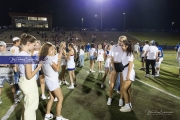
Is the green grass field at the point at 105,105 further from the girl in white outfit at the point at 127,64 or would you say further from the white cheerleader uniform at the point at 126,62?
the white cheerleader uniform at the point at 126,62

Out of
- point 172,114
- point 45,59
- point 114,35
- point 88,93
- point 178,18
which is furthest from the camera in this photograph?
point 178,18

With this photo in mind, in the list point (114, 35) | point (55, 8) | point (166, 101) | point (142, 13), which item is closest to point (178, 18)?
point (142, 13)

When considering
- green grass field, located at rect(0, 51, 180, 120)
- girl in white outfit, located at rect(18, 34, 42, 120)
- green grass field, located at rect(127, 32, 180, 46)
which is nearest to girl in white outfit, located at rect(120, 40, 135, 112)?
green grass field, located at rect(0, 51, 180, 120)

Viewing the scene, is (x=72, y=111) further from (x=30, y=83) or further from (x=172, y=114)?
(x=172, y=114)

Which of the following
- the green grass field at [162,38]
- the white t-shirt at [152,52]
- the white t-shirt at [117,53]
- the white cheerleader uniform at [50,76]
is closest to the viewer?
the white cheerleader uniform at [50,76]

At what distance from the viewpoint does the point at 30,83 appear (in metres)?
3.30

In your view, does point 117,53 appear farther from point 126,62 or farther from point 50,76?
point 50,76

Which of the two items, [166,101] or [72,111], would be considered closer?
[72,111]

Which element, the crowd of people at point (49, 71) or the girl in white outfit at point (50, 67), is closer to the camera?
the crowd of people at point (49, 71)

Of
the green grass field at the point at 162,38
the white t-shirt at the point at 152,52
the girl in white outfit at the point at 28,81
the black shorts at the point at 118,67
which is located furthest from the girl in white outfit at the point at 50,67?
the green grass field at the point at 162,38

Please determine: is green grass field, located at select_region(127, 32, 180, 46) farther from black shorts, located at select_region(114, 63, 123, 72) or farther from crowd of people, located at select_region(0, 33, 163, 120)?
black shorts, located at select_region(114, 63, 123, 72)

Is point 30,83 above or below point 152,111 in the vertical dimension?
above

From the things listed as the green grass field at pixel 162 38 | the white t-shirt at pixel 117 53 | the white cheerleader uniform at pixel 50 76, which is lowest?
the white cheerleader uniform at pixel 50 76

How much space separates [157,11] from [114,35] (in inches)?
1390
